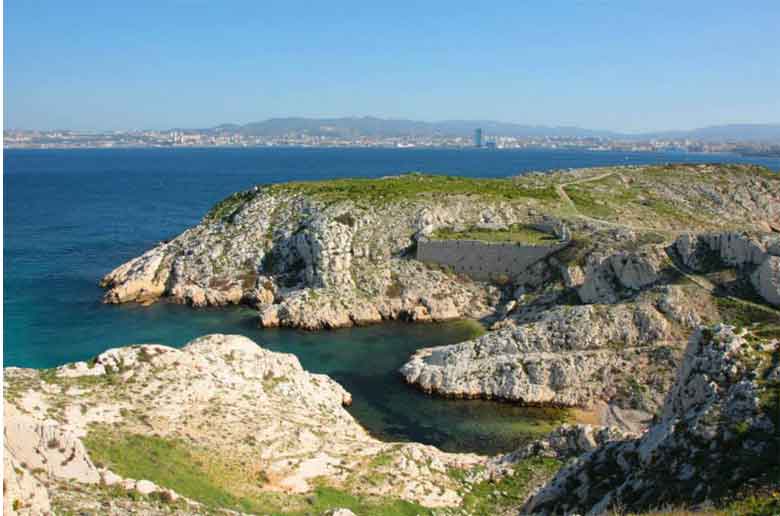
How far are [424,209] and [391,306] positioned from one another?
497 inches

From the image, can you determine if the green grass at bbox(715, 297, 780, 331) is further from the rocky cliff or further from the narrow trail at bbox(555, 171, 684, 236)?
the narrow trail at bbox(555, 171, 684, 236)

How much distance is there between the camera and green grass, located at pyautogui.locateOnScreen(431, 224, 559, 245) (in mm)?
54781

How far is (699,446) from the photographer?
16031 mm

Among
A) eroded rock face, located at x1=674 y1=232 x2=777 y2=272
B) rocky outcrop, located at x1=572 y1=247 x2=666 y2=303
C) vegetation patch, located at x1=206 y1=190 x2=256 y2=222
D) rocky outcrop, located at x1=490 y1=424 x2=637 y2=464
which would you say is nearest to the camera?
rocky outcrop, located at x1=490 y1=424 x2=637 y2=464

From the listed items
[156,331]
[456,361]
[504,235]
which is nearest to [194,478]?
[456,361]

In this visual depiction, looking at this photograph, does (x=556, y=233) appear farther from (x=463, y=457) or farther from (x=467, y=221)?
(x=463, y=457)

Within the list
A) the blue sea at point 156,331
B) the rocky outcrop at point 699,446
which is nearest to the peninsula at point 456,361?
the rocky outcrop at point 699,446

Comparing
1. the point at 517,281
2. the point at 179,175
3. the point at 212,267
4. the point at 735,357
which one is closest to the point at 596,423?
the point at 735,357

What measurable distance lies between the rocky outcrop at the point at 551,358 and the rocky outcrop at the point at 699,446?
15.9 m

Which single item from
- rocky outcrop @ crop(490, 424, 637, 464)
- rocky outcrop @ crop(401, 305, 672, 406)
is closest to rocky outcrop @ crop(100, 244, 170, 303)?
rocky outcrop @ crop(401, 305, 672, 406)

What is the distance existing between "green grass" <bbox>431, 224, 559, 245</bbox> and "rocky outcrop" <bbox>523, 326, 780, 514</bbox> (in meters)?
33.6

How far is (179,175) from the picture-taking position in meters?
171

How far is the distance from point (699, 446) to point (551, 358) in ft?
71.9

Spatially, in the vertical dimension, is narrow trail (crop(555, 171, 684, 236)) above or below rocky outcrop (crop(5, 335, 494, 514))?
above
